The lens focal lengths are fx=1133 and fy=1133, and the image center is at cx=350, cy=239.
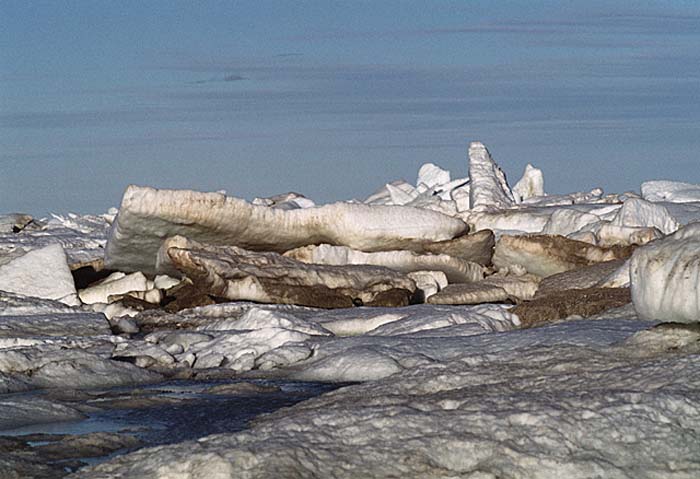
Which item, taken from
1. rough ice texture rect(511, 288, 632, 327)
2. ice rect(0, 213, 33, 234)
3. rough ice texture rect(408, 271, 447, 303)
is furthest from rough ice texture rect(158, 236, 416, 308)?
ice rect(0, 213, 33, 234)

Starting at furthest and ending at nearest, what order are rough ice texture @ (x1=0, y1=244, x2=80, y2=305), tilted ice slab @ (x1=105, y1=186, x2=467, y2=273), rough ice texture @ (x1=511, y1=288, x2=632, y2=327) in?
rough ice texture @ (x1=0, y1=244, x2=80, y2=305)
tilted ice slab @ (x1=105, y1=186, x2=467, y2=273)
rough ice texture @ (x1=511, y1=288, x2=632, y2=327)

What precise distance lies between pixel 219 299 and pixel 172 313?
3.02 feet

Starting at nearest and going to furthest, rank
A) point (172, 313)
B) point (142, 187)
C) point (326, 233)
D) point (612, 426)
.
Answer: point (612, 426), point (172, 313), point (142, 187), point (326, 233)

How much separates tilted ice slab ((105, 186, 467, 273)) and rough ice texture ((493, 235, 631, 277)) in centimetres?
82

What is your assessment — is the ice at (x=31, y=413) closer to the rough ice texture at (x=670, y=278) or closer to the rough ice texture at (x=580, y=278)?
the rough ice texture at (x=670, y=278)

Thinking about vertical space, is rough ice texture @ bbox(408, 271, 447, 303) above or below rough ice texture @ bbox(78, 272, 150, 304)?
below

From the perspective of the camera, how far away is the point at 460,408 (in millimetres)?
5309

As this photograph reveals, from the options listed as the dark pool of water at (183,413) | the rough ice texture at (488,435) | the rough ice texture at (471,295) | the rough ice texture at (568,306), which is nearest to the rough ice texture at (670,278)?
the rough ice texture at (488,435)

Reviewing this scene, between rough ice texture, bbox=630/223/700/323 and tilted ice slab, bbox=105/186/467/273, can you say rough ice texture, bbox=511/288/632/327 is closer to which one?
rough ice texture, bbox=630/223/700/323

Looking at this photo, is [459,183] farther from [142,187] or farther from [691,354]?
[691,354]

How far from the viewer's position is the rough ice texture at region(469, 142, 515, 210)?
2977 cm

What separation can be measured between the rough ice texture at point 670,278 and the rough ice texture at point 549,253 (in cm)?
915

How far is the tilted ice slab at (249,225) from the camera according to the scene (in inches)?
571

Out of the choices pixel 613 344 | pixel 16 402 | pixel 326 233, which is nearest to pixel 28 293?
pixel 326 233
